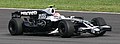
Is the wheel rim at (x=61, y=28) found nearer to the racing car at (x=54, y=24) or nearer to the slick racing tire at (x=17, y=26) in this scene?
the racing car at (x=54, y=24)

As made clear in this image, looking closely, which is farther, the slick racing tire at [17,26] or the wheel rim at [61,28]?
the slick racing tire at [17,26]

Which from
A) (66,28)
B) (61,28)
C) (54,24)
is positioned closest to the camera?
(66,28)

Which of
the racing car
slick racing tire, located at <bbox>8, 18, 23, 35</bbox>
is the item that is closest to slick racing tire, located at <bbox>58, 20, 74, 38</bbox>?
the racing car

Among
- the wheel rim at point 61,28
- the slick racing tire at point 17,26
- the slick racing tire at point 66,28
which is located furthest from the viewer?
the slick racing tire at point 17,26

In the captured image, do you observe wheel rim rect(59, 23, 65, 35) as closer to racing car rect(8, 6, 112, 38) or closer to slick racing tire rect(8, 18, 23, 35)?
racing car rect(8, 6, 112, 38)

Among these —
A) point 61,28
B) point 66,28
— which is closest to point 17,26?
point 61,28

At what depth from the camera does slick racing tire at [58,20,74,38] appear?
14.4 metres

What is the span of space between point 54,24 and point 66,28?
1237mm

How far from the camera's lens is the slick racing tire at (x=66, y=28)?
47.1ft

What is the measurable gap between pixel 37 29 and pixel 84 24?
1685mm

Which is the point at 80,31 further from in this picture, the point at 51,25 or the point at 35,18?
the point at 35,18

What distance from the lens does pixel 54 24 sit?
15.5 meters

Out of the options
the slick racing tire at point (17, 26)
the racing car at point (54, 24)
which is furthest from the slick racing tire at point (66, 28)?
the slick racing tire at point (17, 26)

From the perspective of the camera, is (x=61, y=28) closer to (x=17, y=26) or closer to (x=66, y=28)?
(x=66, y=28)
